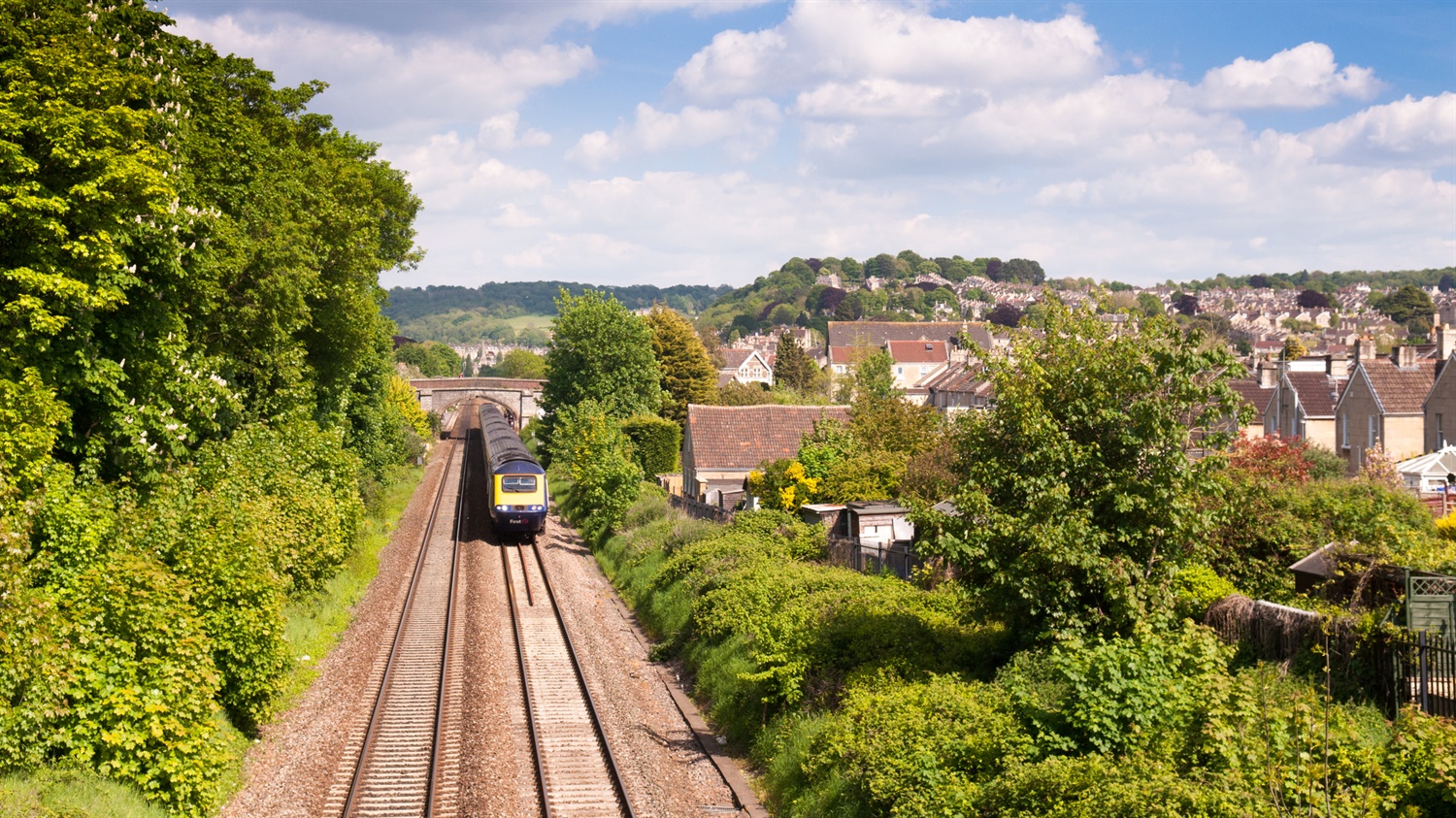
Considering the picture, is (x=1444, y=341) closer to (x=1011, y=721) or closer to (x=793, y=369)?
(x=1011, y=721)

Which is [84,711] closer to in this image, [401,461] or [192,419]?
[192,419]

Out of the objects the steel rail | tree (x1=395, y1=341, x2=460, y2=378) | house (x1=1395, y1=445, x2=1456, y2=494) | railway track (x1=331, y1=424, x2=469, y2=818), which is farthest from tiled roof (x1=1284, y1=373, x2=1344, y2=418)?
tree (x1=395, y1=341, x2=460, y2=378)

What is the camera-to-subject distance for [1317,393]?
48.1 meters

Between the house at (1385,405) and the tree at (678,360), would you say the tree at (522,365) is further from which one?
the house at (1385,405)

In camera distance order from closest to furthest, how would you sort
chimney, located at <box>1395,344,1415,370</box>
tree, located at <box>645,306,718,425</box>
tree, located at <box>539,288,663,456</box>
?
chimney, located at <box>1395,344,1415,370</box>
tree, located at <box>539,288,663,456</box>
tree, located at <box>645,306,718,425</box>

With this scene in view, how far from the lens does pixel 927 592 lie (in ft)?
63.7

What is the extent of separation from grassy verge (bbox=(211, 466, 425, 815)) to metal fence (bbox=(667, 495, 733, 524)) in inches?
409

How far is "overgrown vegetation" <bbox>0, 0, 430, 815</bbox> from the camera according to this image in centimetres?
1276

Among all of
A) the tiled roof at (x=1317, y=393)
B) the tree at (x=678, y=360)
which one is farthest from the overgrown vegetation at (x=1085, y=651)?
the tree at (x=678, y=360)

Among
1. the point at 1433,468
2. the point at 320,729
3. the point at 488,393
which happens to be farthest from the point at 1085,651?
the point at 488,393

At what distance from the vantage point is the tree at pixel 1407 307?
515 feet

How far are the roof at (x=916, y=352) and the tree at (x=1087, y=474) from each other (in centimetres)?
10064

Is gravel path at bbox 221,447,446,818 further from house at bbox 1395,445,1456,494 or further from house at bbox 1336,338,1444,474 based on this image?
house at bbox 1336,338,1444,474

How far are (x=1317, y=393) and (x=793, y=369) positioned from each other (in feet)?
160
